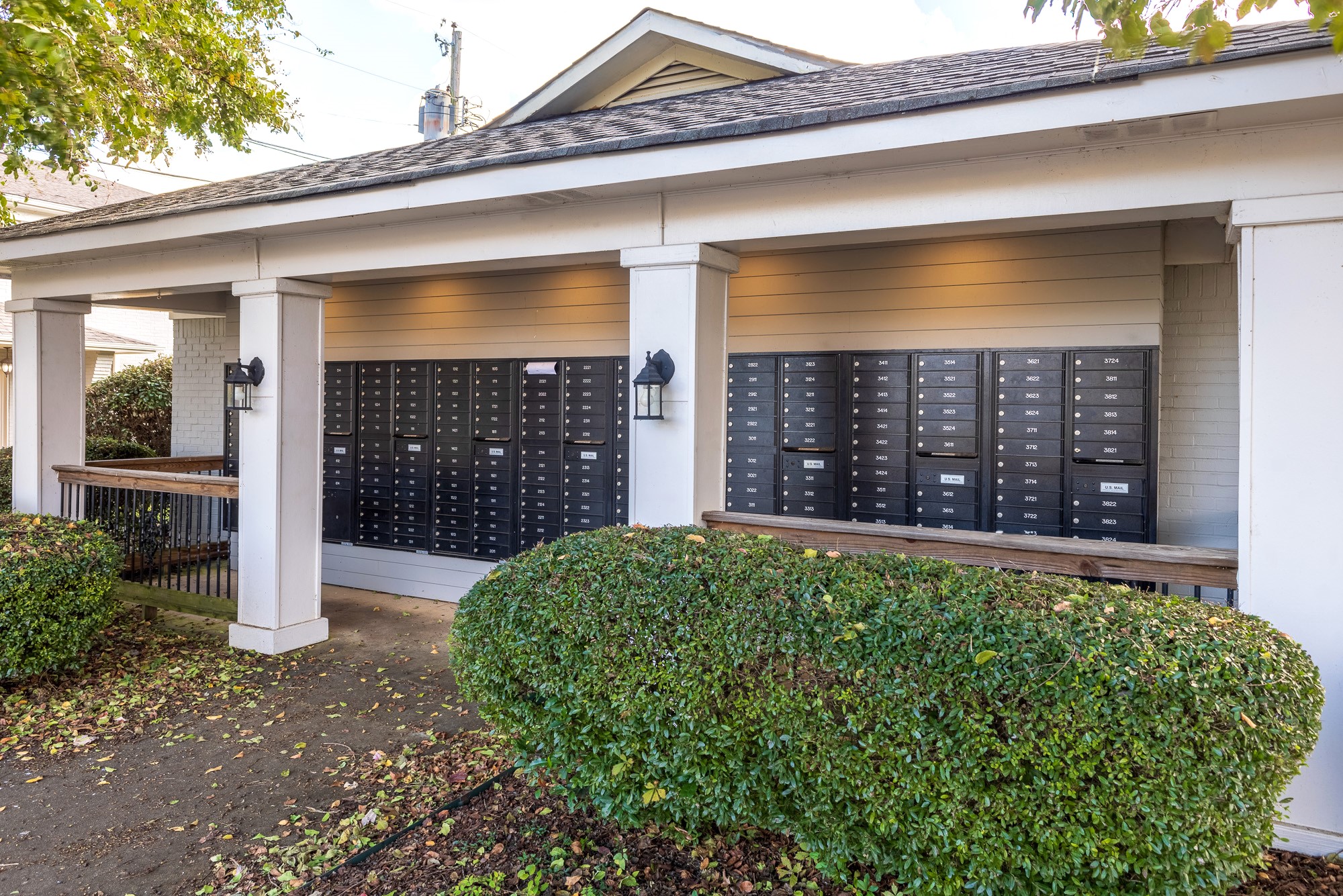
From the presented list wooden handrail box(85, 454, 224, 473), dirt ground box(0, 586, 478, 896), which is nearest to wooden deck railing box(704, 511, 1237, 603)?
dirt ground box(0, 586, 478, 896)

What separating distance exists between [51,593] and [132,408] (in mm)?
6874

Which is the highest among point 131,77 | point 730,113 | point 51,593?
point 131,77

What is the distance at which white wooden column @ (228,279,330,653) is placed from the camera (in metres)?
5.38

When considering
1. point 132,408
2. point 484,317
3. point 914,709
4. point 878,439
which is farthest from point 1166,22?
point 132,408

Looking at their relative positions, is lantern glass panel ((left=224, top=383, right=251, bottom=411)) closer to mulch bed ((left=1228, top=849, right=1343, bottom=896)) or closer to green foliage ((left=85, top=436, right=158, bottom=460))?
green foliage ((left=85, top=436, right=158, bottom=460))

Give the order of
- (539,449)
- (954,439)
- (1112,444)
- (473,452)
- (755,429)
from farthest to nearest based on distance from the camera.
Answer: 1. (473,452)
2. (539,449)
3. (755,429)
4. (954,439)
5. (1112,444)

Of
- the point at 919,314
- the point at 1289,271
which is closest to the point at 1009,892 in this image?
the point at 1289,271

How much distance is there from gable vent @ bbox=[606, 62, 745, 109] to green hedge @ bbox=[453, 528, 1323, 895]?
4391 millimetres

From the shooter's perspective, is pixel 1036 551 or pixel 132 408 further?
pixel 132 408

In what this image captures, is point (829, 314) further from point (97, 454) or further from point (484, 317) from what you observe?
point (97, 454)

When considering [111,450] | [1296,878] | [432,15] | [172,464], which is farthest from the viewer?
[432,15]

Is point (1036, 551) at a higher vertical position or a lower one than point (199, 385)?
lower

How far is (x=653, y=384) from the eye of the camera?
3973 millimetres

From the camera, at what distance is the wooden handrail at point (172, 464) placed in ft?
24.2
